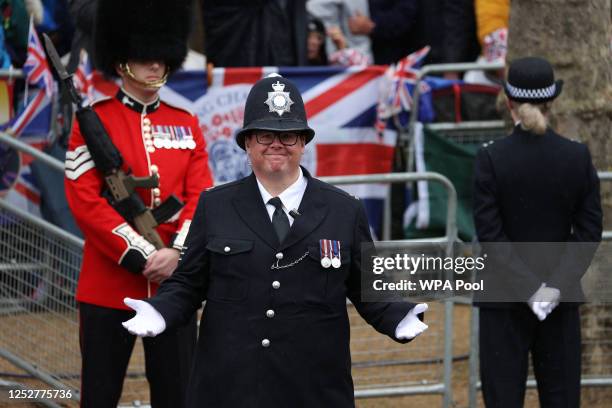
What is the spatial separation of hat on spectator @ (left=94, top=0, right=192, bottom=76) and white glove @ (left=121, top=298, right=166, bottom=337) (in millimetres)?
1925

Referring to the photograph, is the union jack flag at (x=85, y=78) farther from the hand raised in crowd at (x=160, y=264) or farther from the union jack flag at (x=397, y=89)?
the hand raised in crowd at (x=160, y=264)

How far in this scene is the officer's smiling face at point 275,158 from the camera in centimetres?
505

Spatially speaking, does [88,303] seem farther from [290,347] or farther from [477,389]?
[477,389]

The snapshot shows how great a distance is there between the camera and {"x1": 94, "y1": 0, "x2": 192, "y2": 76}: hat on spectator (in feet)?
21.4

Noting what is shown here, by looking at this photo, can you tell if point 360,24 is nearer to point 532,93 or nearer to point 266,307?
point 532,93

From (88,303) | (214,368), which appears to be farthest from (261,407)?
(88,303)

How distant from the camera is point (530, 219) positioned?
21.0 feet

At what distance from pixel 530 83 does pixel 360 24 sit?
4.59 meters

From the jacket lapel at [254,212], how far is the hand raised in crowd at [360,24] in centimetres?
594

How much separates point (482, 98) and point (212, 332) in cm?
607

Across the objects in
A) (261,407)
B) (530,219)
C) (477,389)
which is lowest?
(261,407)

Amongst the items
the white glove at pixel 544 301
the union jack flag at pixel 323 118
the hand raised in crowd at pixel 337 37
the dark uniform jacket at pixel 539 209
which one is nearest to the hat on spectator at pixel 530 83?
the dark uniform jacket at pixel 539 209

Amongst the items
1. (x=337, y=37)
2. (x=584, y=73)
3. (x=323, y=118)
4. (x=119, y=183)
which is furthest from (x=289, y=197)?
(x=337, y=37)

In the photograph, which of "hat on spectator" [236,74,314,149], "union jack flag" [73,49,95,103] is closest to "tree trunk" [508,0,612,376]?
"union jack flag" [73,49,95,103]
